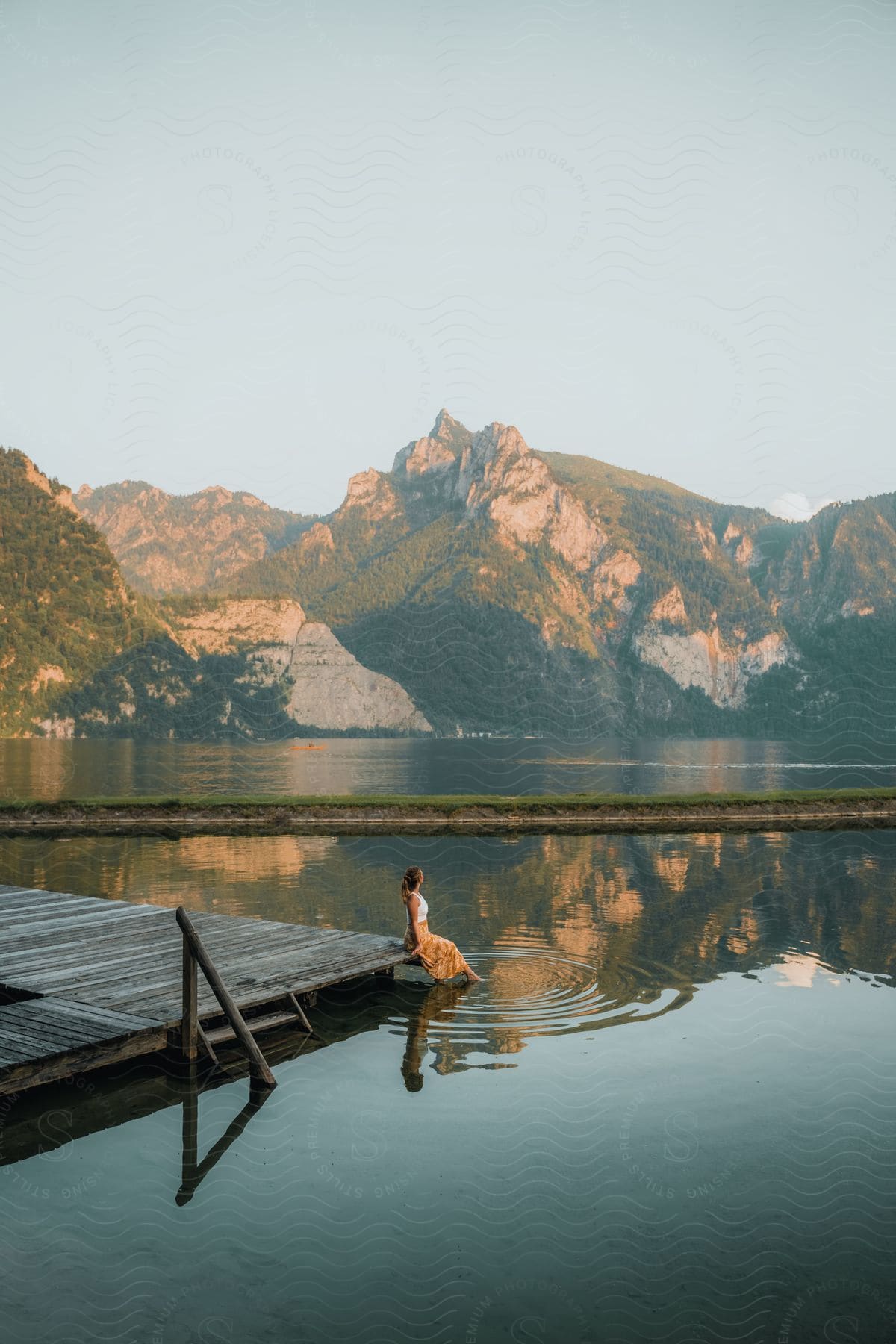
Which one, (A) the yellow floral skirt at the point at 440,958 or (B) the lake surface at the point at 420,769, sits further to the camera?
(B) the lake surface at the point at 420,769

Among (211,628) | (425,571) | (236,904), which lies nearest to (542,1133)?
(236,904)

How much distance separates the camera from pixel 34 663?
423 ft

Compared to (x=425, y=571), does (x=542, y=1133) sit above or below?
below

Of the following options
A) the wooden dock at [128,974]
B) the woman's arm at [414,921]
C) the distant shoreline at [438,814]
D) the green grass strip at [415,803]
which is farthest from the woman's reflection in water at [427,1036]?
the green grass strip at [415,803]

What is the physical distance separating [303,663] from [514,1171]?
492 feet

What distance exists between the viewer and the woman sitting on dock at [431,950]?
442 inches

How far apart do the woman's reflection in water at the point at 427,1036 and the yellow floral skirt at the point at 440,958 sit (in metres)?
0.17

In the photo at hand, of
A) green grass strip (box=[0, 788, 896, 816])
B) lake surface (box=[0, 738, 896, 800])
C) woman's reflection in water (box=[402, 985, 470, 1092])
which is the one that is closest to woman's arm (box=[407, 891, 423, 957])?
woman's reflection in water (box=[402, 985, 470, 1092])

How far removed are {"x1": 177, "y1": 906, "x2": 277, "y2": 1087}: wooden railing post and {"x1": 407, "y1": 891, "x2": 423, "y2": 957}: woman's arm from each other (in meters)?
3.00

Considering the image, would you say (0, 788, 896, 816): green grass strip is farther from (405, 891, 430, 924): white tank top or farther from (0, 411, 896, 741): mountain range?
(0, 411, 896, 741): mountain range

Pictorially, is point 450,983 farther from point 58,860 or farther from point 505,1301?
point 58,860

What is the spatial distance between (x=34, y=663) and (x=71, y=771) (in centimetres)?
7601

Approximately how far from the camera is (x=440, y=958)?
11.2 meters

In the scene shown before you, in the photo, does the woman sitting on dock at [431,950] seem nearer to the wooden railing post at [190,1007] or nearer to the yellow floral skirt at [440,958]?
the yellow floral skirt at [440,958]
